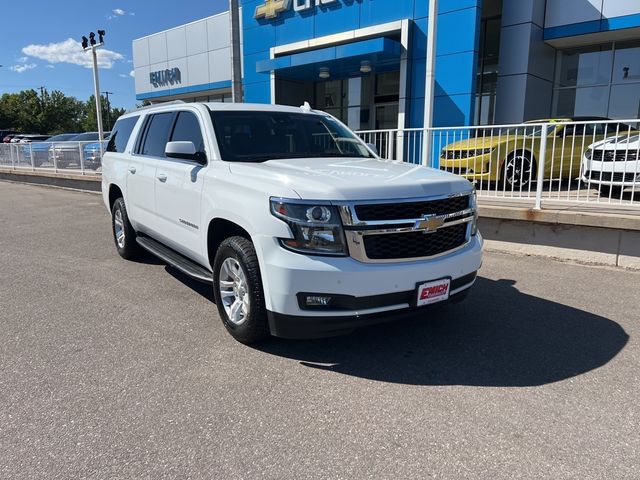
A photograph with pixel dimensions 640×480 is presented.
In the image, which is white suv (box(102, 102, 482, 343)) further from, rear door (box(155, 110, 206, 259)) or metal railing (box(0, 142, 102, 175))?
metal railing (box(0, 142, 102, 175))

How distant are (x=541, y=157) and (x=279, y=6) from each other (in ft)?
45.2

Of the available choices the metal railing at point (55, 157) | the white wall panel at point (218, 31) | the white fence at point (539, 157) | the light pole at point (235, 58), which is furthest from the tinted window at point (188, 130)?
the white wall panel at point (218, 31)

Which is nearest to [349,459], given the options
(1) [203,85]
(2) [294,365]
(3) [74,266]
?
(2) [294,365]

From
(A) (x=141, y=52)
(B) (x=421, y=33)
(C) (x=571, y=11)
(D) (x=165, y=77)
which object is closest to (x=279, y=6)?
(B) (x=421, y=33)

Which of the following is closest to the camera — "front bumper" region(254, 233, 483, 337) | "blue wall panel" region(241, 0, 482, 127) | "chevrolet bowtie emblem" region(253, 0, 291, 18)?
"front bumper" region(254, 233, 483, 337)

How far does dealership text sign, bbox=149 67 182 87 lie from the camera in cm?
2622

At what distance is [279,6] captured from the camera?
676 inches

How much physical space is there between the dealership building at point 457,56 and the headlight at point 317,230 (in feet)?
37.5

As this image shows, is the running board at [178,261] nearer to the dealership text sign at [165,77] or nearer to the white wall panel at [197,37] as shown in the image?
the white wall panel at [197,37]

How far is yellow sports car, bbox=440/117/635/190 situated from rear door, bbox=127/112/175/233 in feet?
15.1

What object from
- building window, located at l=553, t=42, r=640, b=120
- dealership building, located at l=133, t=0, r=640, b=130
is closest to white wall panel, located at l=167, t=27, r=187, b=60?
dealership building, located at l=133, t=0, r=640, b=130

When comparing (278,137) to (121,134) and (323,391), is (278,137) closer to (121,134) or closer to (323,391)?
(323,391)

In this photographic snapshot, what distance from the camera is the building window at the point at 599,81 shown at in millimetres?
14422

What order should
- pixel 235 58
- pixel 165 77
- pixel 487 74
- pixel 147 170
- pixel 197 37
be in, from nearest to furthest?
pixel 147 170
pixel 235 58
pixel 487 74
pixel 197 37
pixel 165 77
